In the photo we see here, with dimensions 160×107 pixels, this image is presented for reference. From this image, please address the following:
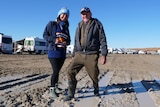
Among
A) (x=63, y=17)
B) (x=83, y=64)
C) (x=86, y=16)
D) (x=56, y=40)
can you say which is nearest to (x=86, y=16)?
(x=86, y=16)

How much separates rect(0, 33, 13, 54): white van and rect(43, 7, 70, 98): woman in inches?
1320

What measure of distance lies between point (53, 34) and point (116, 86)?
309cm

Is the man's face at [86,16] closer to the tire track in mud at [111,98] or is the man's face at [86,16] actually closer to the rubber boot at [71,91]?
the rubber boot at [71,91]

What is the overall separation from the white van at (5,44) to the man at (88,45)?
33.9m

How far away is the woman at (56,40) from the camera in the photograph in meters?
6.91

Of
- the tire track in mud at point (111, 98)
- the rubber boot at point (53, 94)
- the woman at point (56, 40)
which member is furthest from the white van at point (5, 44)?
the rubber boot at point (53, 94)

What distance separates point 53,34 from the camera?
695 cm

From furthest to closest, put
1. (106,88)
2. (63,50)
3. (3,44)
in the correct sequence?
(3,44) < (106,88) < (63,50)

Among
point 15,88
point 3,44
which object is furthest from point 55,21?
point 3,44

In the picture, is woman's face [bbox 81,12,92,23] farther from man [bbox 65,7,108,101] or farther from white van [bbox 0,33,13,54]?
white van [bbox 0,33,13,54]

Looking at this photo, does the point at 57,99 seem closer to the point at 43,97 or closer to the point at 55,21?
the point at 43,97

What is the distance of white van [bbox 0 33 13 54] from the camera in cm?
3950

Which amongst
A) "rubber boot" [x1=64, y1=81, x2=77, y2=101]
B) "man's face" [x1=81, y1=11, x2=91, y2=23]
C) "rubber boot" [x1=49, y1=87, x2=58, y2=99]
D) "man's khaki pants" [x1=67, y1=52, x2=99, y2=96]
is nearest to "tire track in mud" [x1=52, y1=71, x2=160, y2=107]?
"rubber boot" [x1=64, y1=81, x2=77, y2=101]

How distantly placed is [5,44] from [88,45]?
1369 inches
